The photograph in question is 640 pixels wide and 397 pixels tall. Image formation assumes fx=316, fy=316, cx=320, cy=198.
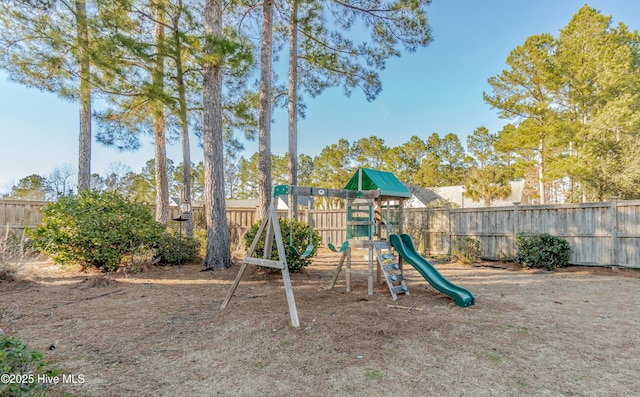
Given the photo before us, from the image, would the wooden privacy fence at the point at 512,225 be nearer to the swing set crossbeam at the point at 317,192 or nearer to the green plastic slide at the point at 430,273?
the green plastic slide at the point at 430,273

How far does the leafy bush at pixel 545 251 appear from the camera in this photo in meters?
7.29

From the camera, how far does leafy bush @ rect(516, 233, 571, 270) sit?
23.9ft

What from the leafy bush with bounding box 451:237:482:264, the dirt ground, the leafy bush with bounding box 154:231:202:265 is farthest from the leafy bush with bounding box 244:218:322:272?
the leafy bush with bounding box 451:237:482:264

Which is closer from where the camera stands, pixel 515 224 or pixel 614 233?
pixel 614 233

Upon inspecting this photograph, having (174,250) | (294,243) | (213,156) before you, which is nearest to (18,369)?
(294,243)

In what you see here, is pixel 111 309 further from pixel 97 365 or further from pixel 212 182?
pixel 212 182

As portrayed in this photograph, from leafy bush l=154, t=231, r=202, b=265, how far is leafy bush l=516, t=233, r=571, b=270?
311 inches

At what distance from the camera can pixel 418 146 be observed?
99.1 ft

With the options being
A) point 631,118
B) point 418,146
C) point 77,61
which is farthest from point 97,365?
point 418,146

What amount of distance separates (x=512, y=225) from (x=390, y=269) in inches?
198

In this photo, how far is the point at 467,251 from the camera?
8703 millimetres

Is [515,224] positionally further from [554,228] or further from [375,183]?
[375,183]

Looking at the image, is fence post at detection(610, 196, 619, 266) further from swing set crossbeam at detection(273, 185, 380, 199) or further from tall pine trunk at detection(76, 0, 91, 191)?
tall pine trunk at detection(76, 0, 91, 191)

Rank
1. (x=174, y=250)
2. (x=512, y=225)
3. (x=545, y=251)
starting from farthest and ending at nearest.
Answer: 1. (x=512, y=225)
2. (x=545, y=251)
3. (x=174, y=250)
